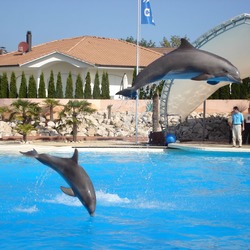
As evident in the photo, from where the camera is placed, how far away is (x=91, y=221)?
992 centimetres

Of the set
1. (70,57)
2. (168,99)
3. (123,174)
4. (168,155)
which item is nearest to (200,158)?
(168,155)

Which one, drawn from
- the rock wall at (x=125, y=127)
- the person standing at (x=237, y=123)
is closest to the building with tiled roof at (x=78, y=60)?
the rock wall at (x=125, y=127)

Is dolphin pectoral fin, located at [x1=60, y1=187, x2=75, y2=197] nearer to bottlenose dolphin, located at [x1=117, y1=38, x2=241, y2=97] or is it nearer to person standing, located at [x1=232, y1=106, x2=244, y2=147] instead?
bottlenose dolphin, located at [x1=117, y1=38, x2=241, y2=97]

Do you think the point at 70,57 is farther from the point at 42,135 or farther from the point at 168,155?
the point at 168,155

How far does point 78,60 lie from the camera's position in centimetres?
3816

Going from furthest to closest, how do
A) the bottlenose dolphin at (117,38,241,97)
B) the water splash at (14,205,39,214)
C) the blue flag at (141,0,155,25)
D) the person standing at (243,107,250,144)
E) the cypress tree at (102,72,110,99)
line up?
the cypress tree at (102,72,110,99), the blue flag at (141,0,155,25), the person standing at (243,107,250,144), the water splash at (14,205,39,214), the bottlenose dolphin at (117,38,241,97)

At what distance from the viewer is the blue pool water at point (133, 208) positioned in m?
8.77

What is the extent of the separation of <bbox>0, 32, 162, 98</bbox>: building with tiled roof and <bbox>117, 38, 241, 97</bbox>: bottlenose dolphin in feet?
96.0

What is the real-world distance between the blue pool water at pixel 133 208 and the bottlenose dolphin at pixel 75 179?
1.94 ft

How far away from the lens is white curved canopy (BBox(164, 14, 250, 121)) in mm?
21844

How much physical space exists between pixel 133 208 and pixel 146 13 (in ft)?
54.9

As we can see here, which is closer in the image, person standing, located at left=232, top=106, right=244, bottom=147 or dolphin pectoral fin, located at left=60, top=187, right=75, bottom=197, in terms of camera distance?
dolphin pectoral fin, located at left=60, top=187, right=75, bottom=197

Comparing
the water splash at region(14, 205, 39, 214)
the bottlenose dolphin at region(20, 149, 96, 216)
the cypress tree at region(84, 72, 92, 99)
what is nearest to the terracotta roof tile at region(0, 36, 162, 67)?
the cypress tree at region(84, 72, 92, 99)

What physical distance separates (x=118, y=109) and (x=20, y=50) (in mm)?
15374
